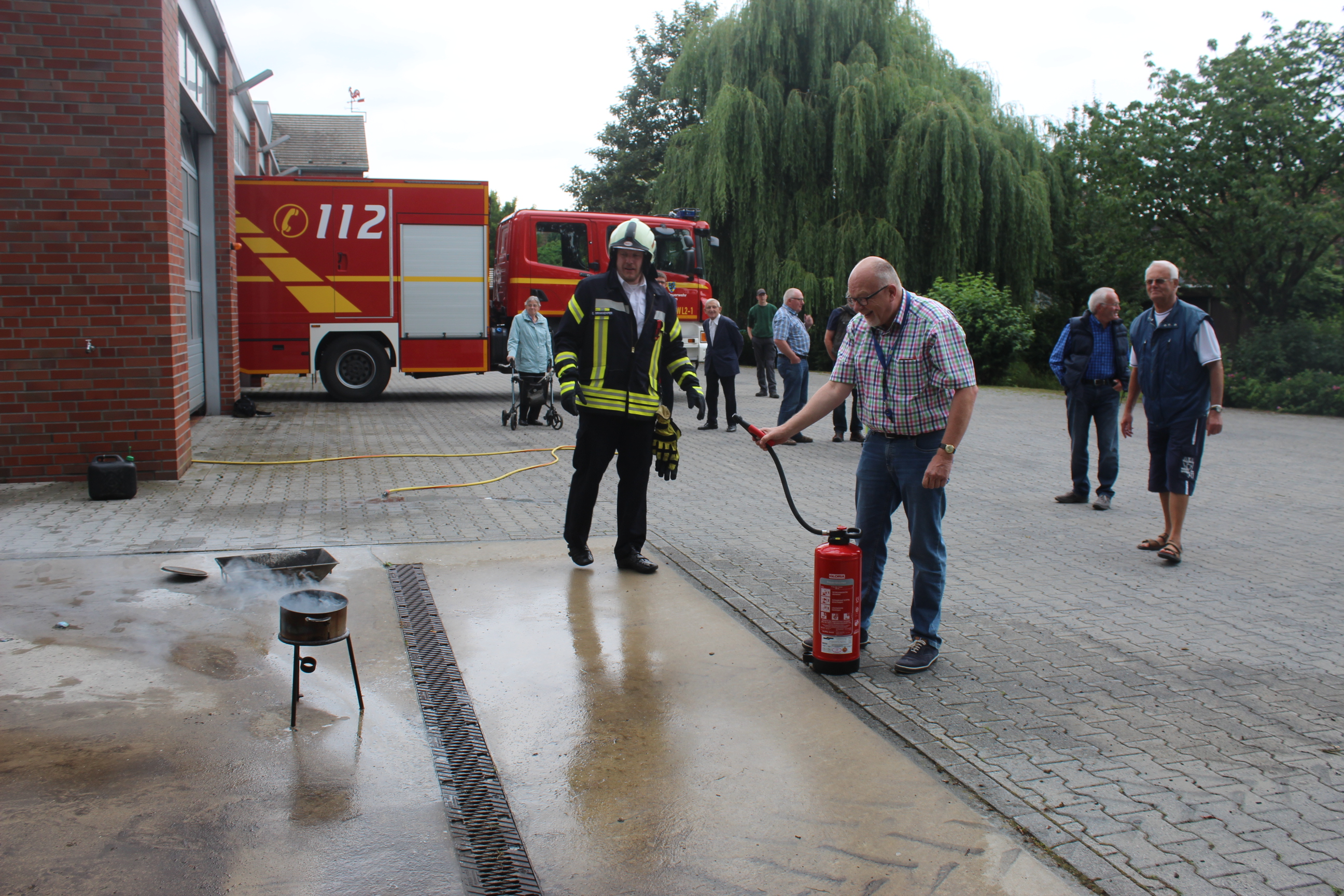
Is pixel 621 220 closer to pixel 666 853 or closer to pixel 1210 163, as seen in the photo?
pixel 1210 163

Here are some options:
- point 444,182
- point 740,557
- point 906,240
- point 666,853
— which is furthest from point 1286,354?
point 666,853

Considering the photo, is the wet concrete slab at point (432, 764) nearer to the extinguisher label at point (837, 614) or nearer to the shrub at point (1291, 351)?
the extinguisher label at point (837, 614)

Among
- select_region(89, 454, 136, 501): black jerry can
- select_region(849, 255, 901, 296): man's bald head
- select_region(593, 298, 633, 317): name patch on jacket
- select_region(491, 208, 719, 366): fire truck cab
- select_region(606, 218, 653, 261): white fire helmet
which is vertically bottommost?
select_region(89, 454, 136, 501): black jerry can

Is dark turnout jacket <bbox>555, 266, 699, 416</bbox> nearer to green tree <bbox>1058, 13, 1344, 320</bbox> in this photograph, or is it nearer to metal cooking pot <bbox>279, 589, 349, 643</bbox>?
metal cooking pot <bbox>279, 589, 349, 643</bbox>

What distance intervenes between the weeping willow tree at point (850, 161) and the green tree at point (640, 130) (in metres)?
23.3

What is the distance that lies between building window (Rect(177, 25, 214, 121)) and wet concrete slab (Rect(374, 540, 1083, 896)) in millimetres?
8723

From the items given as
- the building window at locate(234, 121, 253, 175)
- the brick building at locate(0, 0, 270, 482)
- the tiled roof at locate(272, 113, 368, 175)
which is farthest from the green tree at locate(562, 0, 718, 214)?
the brick building at locate(0, 0, 270, 482)

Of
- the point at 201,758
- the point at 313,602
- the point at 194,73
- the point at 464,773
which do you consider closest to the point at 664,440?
the point at 313,602

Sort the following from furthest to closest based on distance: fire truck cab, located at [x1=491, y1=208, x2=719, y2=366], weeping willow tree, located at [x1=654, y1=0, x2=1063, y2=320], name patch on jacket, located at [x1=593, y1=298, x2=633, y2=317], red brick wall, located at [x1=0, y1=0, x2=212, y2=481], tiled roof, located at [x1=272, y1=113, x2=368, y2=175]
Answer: tiled roof, located at [x1=272, y1=113, x2=368, y2=175], weeping willow tree, located at [x1=654, y1=0, x2=1063, y2=320], fire truck cab, located at [x1=491, y1=208, x2=719, y2=366], red brick wall, located at [x1=0, y1=0, x2=212, y2=481], name patch on jacket, located at [x1=593, y1=298, x2=633, y2=317]

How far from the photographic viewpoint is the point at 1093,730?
13.1ft

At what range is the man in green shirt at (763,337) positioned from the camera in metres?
17.5

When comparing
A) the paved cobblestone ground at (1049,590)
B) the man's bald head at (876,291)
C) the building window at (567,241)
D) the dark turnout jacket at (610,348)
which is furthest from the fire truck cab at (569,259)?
the man's bald head at (876,291)

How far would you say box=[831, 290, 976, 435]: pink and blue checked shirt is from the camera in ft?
14.4

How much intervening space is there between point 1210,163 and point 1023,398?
531 cm
